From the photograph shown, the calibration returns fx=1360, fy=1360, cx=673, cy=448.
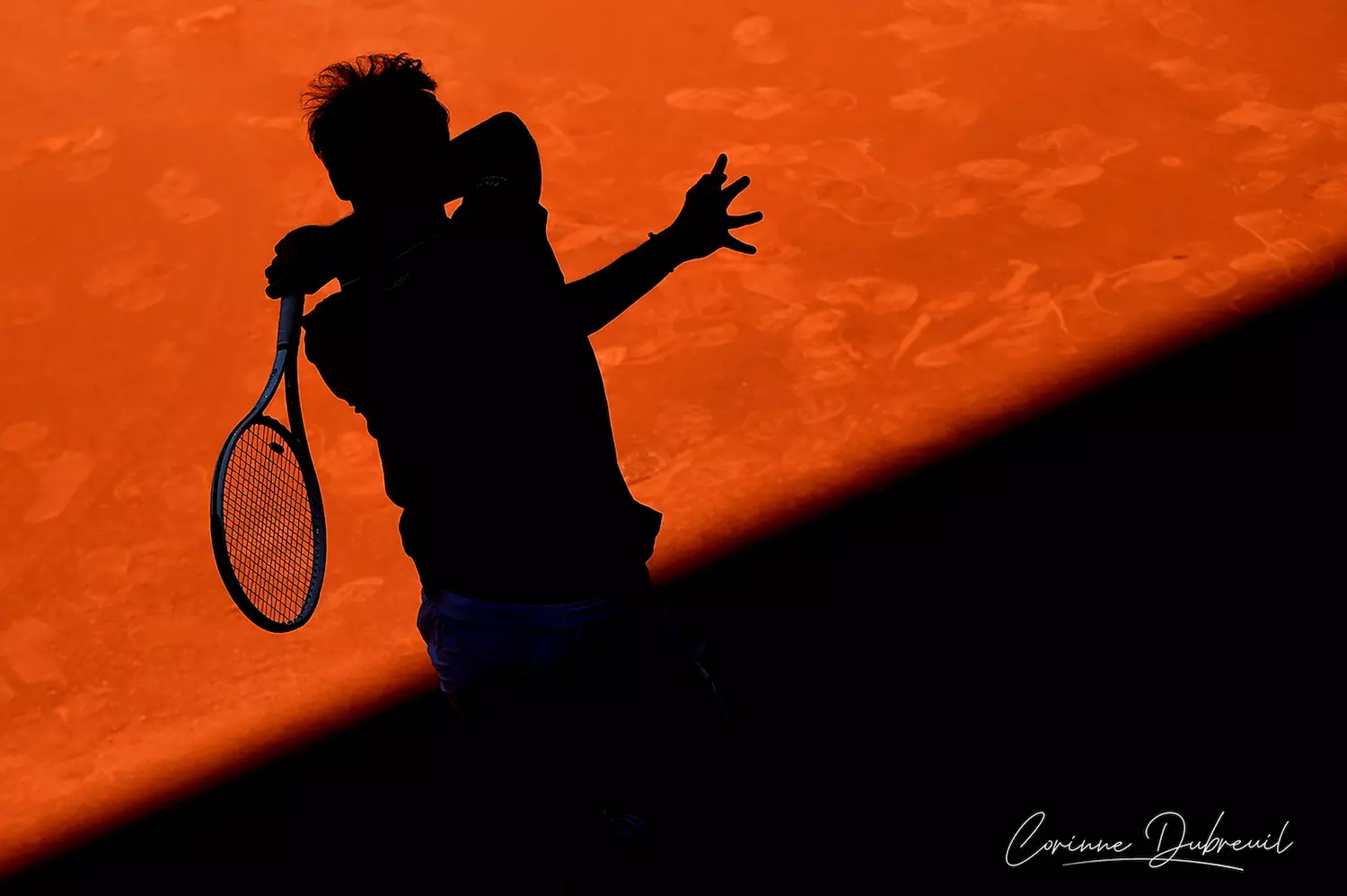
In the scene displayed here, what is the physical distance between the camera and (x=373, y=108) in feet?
7.01

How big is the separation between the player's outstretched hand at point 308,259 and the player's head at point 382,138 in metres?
0.10

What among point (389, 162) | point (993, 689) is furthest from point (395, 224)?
point (993, 689)

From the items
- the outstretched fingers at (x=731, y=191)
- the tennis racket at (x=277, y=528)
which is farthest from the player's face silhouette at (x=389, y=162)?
the tennis racket at (x=277, y=528)

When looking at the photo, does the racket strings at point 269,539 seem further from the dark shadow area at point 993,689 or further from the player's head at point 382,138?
the player's head at point 382,138

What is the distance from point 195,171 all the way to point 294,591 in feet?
11.0

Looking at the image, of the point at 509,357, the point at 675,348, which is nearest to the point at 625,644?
the point at 509,357

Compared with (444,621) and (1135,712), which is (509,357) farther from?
(1135,712)

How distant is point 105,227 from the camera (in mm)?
5836

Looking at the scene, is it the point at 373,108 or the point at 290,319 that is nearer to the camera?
the point at 373,108

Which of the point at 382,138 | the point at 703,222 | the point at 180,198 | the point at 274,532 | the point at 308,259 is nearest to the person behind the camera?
the point at 382,138
